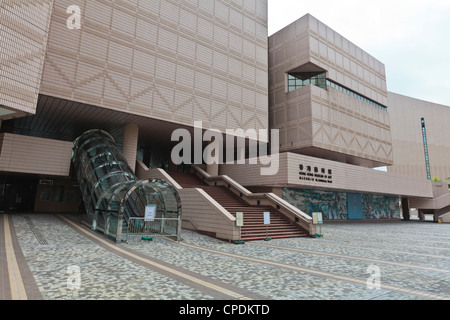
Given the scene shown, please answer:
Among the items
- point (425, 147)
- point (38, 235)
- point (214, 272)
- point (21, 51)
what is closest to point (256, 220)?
point (214, 272)

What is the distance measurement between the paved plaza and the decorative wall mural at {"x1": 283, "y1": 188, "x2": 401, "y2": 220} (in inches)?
573

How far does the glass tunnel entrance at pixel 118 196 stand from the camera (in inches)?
457

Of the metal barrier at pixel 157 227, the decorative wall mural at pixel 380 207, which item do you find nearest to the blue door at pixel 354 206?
the decorative wall mural at pixel 380 207

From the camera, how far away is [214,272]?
642 cm

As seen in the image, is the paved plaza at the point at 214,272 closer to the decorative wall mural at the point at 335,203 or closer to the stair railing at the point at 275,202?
the stair railing at the point at 275,202

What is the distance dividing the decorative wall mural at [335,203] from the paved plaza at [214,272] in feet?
47.8

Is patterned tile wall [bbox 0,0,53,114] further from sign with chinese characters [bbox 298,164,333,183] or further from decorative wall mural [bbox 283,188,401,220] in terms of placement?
decorative wall mural [bbox 283,188,401,220]

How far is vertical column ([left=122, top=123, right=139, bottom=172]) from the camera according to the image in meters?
21.2

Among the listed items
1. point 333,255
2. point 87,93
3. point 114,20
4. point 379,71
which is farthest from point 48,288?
point 379,71

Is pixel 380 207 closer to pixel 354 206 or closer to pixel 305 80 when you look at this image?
pixel 354 206

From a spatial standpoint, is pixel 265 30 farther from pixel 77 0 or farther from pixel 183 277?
pixel 183 277

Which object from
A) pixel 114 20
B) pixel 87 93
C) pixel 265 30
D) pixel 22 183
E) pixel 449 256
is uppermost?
pixel 265 30
